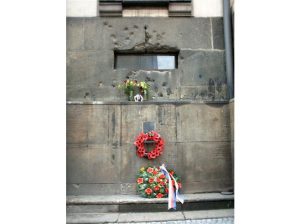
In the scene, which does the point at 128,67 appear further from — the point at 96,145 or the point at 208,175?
the point at 208,175

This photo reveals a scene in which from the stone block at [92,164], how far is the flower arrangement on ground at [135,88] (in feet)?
5.12

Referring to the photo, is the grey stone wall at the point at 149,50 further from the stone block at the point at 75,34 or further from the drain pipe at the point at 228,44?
the drain pipe at the point at 228,44

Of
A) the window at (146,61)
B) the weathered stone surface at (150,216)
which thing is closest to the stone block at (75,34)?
the window at (146,61)

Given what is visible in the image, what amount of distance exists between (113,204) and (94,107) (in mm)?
2216

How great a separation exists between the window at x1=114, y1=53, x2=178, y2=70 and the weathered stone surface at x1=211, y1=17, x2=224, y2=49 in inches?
43.8

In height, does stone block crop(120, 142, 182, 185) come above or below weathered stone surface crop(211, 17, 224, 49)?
below

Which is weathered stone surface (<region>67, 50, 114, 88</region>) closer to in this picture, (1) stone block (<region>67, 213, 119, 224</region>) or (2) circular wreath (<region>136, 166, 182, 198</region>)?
(2) circular wreath (<region>136, 166, 182, 198</region>)

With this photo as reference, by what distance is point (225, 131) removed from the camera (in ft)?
25.6

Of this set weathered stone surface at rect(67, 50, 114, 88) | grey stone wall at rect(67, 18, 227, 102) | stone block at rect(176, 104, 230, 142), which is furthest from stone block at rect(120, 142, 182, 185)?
weathered stone surface at rect(67, 50, 114, 88)

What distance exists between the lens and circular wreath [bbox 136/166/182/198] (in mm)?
7055

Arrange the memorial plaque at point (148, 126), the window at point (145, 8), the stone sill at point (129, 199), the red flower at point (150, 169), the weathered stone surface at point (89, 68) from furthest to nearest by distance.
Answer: the window at point (145, 8) < the weathered stone surface at point (89, 68) < the memorial plaque at point (148, 126) < the red flower at point (150, 169) < the stone sill at point (129, 199)

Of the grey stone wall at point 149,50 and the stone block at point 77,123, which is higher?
the grey stone wall at point 149,50

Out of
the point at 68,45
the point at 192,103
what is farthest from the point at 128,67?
the point at 192,103

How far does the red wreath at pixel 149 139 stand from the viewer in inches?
295
